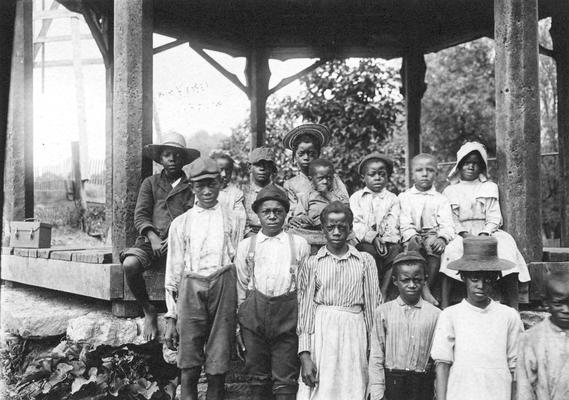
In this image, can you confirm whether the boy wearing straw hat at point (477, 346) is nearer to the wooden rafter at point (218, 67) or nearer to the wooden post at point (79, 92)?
the wooden rafter at point (218, 67)

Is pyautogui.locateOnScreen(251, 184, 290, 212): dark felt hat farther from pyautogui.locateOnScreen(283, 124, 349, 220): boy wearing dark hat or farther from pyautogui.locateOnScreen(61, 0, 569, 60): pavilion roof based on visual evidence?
pyautogui.locateOnScreen(61, 0, 569, 60): pavilion roof

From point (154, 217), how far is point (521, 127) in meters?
3.07

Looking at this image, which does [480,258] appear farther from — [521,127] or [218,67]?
[218,67]

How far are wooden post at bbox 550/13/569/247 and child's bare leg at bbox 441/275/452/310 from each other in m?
3.66

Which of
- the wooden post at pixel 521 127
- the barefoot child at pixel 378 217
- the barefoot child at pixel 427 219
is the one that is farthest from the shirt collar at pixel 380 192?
the wooden post at pixel 521 127

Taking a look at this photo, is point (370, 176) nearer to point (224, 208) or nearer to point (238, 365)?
point (224, 208)

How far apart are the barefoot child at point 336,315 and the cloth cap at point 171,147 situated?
1.53 m

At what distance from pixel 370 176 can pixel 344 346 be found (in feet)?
5.12

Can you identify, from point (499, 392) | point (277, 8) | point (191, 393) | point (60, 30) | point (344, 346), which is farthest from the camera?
point (60, 30)

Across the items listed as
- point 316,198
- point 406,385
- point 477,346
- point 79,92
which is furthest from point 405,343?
point 79,92

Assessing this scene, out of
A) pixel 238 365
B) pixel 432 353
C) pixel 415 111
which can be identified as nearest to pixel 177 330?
pixel 238 365

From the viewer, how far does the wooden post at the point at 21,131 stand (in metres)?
7.04

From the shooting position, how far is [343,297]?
12.9 ft

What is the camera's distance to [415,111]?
9.11 metres
